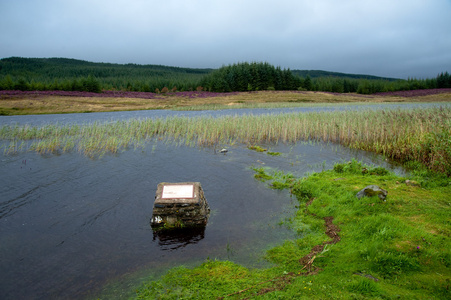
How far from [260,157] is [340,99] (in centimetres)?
5215

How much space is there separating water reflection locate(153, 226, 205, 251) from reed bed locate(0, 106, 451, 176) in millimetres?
10244

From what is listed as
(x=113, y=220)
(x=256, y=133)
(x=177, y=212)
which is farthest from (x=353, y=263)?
(x=256, y=133)

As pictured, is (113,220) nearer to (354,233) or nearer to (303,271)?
(303,271)

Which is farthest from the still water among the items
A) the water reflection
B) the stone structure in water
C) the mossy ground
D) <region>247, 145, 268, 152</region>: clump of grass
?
<region>247, 145, 268, 152</region>: clump of grass

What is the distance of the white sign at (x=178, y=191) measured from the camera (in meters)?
7.23

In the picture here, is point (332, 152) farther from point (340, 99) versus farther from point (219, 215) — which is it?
point (340, 99)

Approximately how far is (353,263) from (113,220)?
612cm

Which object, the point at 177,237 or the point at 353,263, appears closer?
the point at 353,263

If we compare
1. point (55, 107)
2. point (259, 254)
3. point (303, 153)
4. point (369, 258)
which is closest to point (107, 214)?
point (259, 254)

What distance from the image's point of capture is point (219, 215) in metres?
7.68

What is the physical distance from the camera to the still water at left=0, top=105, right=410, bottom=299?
5304mm

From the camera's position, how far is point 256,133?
65.0 ft

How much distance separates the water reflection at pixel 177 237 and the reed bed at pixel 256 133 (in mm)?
10244

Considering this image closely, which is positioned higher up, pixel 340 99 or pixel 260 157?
pixel 340 99
